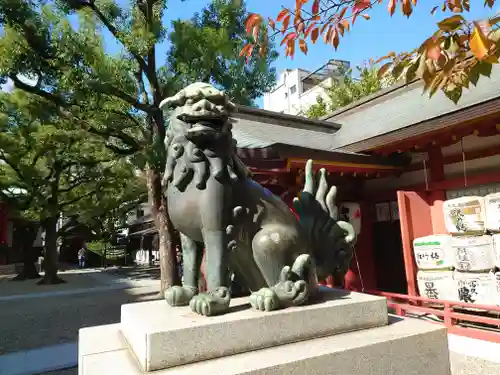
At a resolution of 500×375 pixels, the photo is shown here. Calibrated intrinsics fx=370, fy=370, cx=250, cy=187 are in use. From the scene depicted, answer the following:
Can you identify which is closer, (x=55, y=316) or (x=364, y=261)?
(x=364, y=261)

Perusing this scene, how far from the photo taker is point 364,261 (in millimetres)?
7266

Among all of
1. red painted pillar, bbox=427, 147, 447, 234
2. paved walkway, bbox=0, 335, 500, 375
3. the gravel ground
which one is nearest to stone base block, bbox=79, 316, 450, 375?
paved walkway, bbox=0, 335, 500, 375

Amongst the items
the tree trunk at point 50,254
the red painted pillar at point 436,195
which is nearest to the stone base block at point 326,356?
the red painted pillar at point 436,195

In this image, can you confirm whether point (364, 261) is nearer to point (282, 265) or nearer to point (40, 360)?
point (282, 265)

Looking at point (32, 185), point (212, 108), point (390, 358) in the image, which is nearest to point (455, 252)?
point (390, 358)

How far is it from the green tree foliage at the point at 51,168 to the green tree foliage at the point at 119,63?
1356 millimetres

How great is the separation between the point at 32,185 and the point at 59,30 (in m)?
8.93

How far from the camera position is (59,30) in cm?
700

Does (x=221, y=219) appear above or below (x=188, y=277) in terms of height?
above

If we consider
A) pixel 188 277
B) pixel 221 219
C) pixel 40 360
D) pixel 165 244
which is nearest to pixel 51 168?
pixel 165 244

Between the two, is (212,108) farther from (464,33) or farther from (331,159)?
(331,159)

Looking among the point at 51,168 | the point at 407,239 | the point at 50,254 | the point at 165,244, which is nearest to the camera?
the point at 407,239

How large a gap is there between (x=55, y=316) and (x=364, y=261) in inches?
282

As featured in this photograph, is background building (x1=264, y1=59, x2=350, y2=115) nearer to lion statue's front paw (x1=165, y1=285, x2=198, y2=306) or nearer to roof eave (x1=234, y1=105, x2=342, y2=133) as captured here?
roof eave (x1=234, y1=105, x2=342, y2=133)
